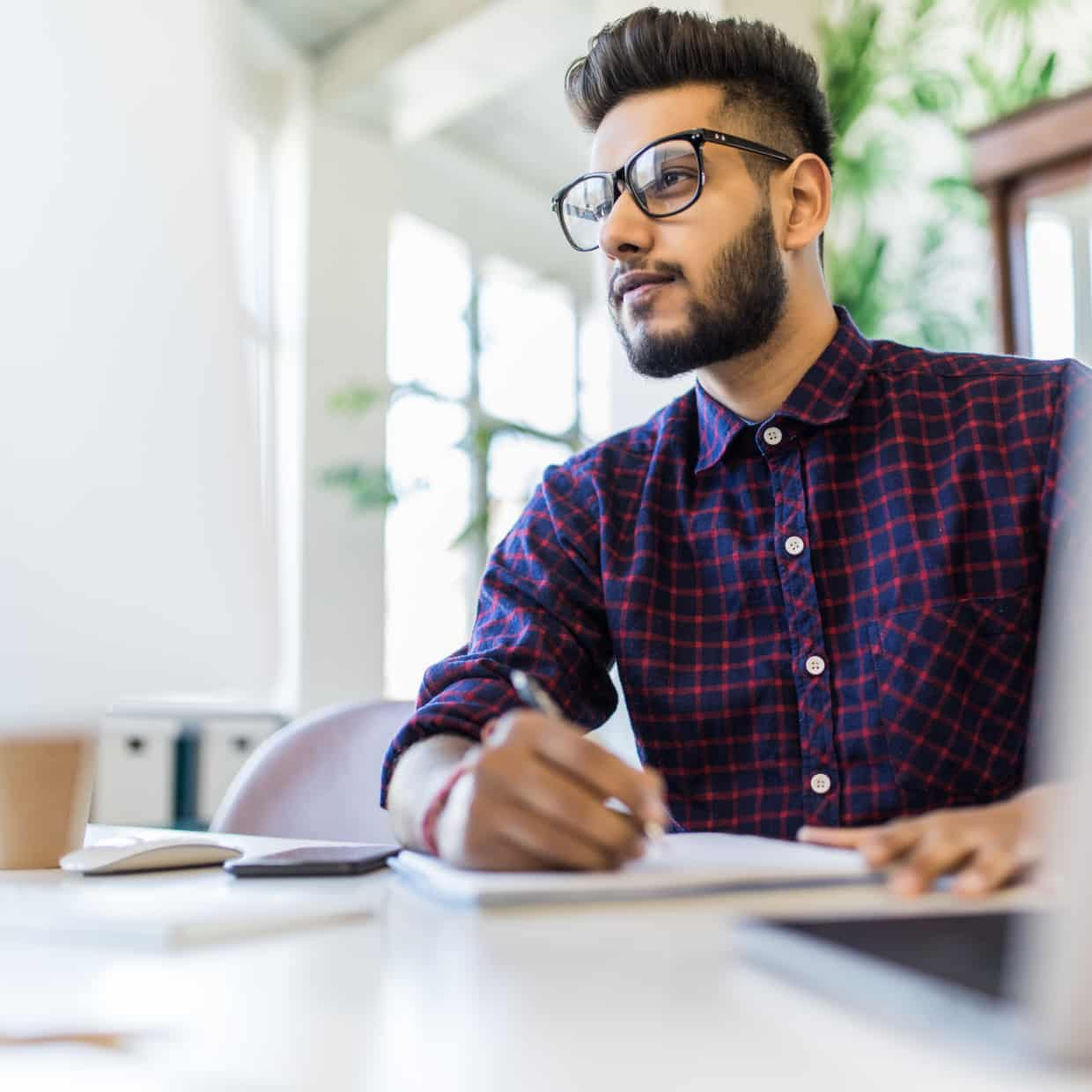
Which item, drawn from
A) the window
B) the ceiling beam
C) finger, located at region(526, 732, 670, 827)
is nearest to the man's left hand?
finger, located at region(526, 732, 670, 827)

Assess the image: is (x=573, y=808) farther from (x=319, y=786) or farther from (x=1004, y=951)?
(x=319, y=786)

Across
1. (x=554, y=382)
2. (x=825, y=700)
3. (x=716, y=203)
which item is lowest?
(x=825, y=700)

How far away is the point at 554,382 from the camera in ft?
22.1

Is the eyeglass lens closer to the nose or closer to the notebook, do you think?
the nose

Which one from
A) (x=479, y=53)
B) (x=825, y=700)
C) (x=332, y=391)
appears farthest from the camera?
(x=332, y=391)

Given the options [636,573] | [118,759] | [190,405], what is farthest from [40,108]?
[118,759]

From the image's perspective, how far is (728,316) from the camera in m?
1.47

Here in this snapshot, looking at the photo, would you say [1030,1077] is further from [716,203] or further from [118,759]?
[118,759]

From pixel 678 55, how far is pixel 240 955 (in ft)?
4.40

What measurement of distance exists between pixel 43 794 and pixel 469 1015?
510mm

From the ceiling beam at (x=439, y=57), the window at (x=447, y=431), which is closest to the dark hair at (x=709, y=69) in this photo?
the ceiling beam at (x=439, y=57)

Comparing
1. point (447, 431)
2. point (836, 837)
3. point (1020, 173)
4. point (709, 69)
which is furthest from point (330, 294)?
point (836, 837)

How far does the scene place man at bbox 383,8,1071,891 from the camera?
1.22m

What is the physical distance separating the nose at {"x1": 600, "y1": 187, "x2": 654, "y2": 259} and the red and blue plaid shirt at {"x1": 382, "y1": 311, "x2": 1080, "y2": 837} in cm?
24
